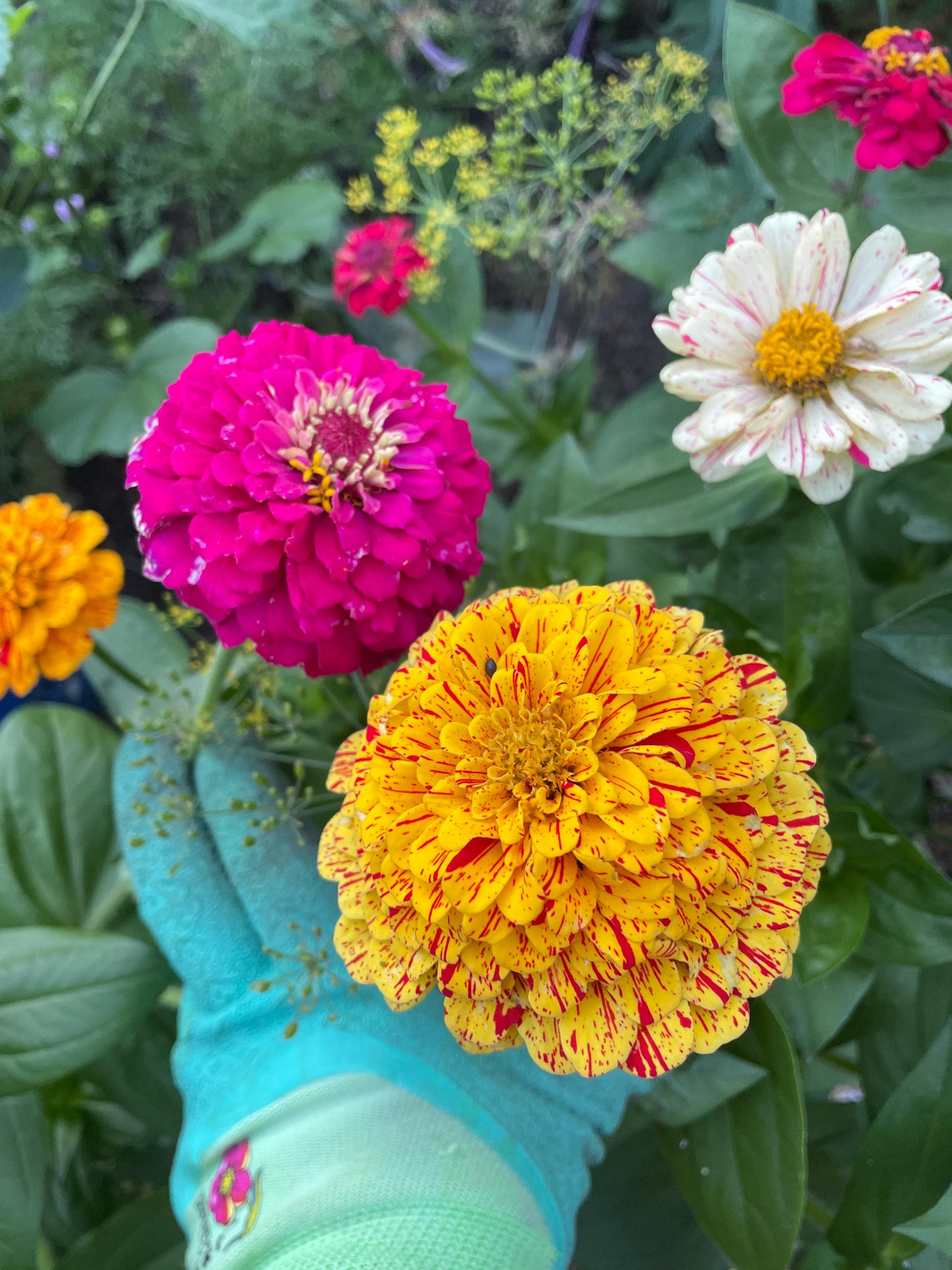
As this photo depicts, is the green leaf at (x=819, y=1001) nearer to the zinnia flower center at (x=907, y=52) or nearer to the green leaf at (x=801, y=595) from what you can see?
the green leaf at (x=801, y=595)

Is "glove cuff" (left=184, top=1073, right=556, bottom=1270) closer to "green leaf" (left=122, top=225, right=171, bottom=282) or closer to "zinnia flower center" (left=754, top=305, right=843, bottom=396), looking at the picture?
"zinnia flower center" (left=754, top=305, right=843, bottom=396)

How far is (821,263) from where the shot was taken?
494 mm

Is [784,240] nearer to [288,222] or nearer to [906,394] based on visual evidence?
[906,394]

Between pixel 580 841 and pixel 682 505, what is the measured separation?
36cm

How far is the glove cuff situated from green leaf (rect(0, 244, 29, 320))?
2.57 feet

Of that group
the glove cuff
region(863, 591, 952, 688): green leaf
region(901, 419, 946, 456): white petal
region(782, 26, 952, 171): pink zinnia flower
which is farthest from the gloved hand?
region(782, 26, 952, 171): pink zinnia flower

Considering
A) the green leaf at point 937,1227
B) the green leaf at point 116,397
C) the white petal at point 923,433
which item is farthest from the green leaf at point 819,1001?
the green leaf at point 116,397

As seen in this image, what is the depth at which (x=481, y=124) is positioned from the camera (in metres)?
1.27

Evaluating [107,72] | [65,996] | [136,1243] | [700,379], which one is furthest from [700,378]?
[136,1243]

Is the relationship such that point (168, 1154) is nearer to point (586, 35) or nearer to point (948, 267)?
point (948, 267)

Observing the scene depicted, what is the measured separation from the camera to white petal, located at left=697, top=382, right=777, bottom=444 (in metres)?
0.49

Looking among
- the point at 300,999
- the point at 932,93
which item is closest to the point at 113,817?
the point at 300,999

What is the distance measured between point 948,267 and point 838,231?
253 mm

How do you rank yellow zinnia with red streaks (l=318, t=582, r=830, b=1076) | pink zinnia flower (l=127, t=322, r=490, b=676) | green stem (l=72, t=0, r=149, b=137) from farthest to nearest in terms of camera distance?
green stem (l=72, t=0, r=149, b=137), pink zinnia flower (l=127, t=322, r=490, b=676), yellow zinnia with red streaks (l=318, t=582, r=830, b=1076)
